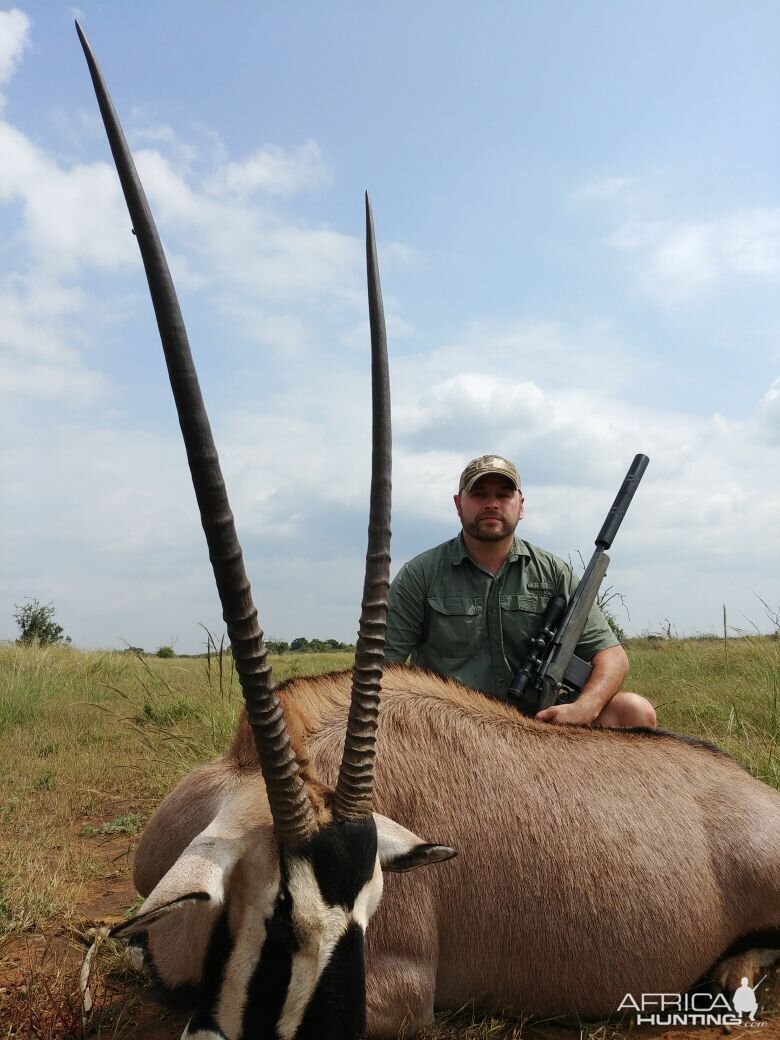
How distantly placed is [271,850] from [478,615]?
3688mm

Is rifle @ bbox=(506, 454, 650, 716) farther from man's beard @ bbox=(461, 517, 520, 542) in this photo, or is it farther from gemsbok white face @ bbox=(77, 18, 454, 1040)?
gemsbok white face @ bbox=(77, 18, 454, 1040)

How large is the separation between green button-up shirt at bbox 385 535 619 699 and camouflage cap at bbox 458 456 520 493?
49cm

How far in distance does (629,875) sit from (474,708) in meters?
0.99

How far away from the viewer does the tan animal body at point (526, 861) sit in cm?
348

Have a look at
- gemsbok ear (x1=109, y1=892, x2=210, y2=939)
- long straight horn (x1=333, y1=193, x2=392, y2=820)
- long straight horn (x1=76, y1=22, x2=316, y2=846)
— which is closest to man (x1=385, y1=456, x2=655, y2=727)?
long straight horn (x1=333, y1=193, x2=392, y2=820)

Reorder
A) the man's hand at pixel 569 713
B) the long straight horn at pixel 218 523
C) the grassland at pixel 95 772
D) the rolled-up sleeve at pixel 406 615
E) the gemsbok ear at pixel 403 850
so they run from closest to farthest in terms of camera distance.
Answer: the long straight horn at pixel 218 523 < the gemsbok ear at pixel 403 850 < the grassland at pixel 95 772 < the man's hand at pixel 569 713 < the rolled-up sleeve at pixel 406 615

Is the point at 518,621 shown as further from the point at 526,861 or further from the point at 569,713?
the point at 526,861

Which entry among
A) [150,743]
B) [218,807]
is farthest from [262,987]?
[150,743]

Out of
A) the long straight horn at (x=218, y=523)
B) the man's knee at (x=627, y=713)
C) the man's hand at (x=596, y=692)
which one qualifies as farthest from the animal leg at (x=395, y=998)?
the man's knee at (x=627, y=713)

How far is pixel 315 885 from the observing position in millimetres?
2518

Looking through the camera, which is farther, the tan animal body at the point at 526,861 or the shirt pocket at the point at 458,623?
the shirt pocket at the point at 458,623

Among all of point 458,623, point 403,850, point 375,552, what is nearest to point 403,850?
point 403,850

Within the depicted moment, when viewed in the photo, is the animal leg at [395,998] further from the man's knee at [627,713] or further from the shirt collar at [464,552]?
the shirt collar at [464,552]

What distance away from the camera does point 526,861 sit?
3.69 m
